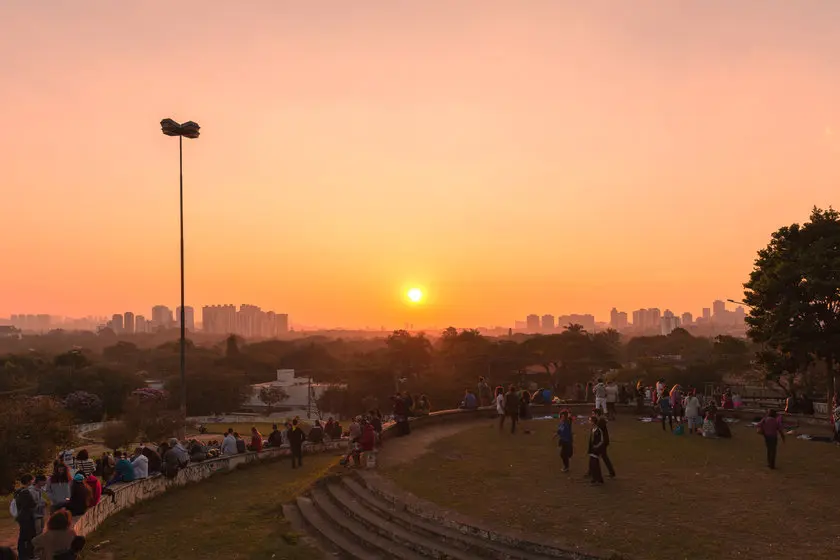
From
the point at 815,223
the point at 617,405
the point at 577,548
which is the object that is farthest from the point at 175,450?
the point at 815,223

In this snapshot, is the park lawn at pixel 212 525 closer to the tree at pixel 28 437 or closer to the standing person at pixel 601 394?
the tree at pixel 28 437

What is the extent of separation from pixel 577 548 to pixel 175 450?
12570 millimetres

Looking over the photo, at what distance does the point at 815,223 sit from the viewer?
2488cm

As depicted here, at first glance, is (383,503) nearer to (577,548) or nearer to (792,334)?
(577,548)

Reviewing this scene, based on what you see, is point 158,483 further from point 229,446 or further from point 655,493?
point 655,493

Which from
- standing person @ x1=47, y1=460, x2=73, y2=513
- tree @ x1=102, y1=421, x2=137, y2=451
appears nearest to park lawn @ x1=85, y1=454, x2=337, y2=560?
standing person @ x1=47, y1=460, x2=73, y2=513

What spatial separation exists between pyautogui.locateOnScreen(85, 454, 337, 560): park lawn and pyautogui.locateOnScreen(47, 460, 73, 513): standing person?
1140mm

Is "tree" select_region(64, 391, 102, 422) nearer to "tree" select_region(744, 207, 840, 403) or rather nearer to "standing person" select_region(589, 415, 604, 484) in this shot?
"standing person" select_region(589, 415, 604, 484)

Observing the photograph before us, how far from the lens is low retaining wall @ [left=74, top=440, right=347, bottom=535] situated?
535 inches

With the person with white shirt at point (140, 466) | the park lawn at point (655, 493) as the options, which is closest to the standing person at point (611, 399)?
the park lawn at point (655, 493)

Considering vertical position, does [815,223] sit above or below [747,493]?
above

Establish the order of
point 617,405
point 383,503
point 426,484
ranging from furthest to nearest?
point 617,405 < point 426,484 < point 383,503

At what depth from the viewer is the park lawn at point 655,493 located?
34.3ft

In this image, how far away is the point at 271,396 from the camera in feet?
249
